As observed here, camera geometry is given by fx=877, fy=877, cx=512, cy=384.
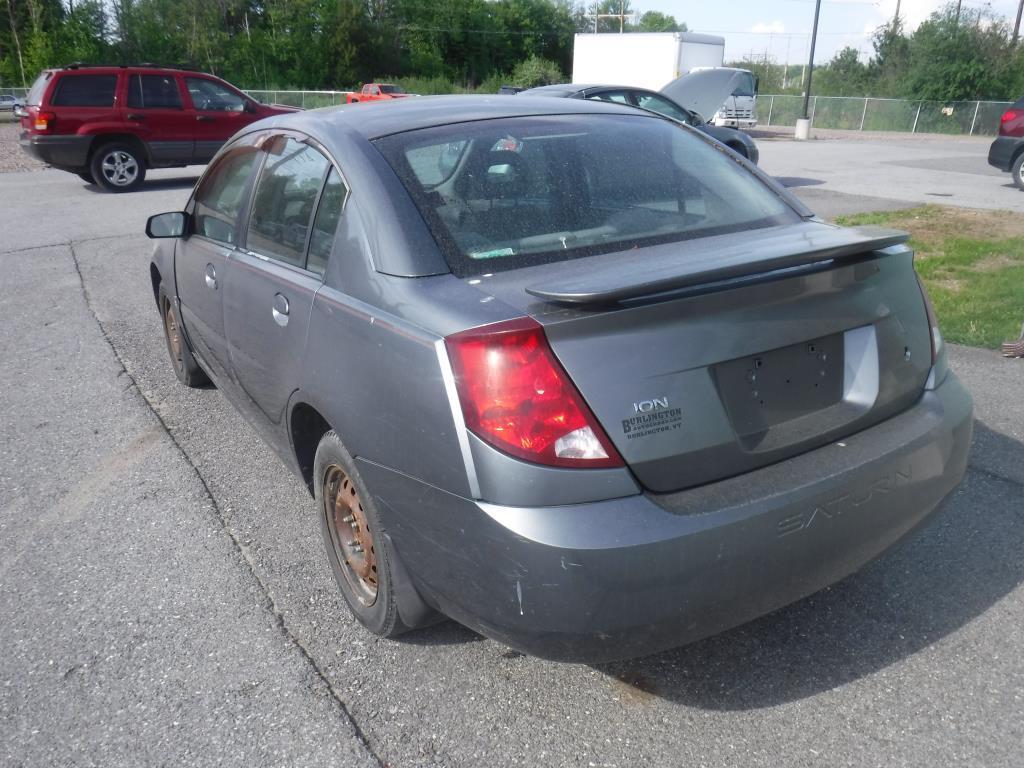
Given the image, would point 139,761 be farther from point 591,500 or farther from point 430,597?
point 591,500

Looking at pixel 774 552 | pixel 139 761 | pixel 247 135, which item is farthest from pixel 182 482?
pixel 774 552

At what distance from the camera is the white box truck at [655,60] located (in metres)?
31.6

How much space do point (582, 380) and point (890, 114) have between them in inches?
1846

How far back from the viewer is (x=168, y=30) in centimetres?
6159

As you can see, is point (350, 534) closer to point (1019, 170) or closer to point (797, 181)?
point (797, 181)

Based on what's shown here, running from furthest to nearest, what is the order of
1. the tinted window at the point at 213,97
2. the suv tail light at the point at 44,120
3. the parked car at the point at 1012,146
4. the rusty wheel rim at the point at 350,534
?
the tinted window at the point at 213,97 < the suv tail light at the point at 44,120 < the parked car at the point at 1012,146 < the rusty wheel rim at the point at 350,534

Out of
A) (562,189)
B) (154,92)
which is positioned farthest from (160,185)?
(562,189)

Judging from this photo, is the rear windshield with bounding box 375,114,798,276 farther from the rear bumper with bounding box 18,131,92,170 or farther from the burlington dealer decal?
the rear bumper with bounding box 18,131,92,170

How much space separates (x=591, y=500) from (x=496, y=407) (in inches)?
12.9

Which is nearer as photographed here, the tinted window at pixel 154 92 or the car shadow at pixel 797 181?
the tinted window at pixel 154 92

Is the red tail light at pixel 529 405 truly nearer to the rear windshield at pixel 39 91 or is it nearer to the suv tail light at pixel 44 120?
the suv tail light at pixel 44 120

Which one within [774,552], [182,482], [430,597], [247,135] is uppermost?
[247,135]

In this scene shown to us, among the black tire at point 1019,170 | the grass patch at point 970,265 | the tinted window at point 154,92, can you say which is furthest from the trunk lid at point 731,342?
the tinted window at point 154,92

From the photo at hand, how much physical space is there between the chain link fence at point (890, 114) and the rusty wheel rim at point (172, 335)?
39849mm
